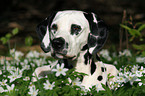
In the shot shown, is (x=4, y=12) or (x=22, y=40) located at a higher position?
(x=4, y=12)

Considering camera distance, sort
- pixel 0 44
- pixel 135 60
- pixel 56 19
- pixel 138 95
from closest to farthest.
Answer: pixel 138 95
pixel 56 19
pixel 135 60
pixel 0 44

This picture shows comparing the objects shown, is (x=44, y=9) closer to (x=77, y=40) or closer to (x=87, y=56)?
(x=87, y=56)

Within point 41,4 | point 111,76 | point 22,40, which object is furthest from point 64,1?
point 111,76

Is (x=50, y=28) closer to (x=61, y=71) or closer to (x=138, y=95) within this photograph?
(x=61, y=71)

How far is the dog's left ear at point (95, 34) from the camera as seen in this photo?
10.1 ft

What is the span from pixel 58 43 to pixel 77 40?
1.01ft

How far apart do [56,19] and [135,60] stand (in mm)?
2605

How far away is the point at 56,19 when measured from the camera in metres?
3.01

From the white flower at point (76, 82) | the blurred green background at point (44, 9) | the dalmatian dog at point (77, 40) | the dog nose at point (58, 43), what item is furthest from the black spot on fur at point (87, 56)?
the blurred green background at point (44, 9)

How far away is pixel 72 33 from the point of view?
2.91 meters

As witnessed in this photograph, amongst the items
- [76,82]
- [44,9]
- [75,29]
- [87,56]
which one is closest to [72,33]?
[75,29]

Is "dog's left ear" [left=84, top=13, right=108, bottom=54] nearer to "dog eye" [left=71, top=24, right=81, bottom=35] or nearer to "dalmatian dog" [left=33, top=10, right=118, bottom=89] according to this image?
"dalmatian dog" [left=33, top=10, right=118, bottom=89]

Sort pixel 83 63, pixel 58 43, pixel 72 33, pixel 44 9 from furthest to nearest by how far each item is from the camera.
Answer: pixel 44 9 → pixel 83 63 → pixel 72 33 → pixel 58 43

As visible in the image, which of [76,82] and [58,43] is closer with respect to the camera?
[58,43]
